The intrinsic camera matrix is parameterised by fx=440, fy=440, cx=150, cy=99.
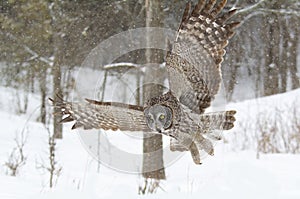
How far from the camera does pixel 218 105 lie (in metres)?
7.36

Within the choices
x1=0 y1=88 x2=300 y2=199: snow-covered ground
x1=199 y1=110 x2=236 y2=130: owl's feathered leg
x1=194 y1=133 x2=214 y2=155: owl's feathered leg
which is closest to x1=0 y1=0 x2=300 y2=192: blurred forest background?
x1=0 y1=88 x2=300 y2=199: snow-covered ground

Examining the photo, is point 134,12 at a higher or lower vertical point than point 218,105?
higher

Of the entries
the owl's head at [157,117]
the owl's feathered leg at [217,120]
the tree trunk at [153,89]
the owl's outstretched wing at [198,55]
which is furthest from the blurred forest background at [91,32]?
the owl's head at [157,117]

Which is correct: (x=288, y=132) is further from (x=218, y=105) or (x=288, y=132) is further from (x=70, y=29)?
(x=70, y=29)

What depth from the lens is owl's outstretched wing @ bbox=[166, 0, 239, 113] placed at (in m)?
3.18

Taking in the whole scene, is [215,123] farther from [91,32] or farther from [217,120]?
[91,32]

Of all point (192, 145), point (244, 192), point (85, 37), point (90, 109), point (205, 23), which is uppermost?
point (85, 37)

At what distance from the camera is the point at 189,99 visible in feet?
10.6

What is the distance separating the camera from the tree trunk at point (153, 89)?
582 centimetres

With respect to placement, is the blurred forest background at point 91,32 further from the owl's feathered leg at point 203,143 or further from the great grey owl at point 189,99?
the owl's feathered leg at point 203,143

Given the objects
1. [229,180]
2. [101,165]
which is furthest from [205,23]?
[101,165]

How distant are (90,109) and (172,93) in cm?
65

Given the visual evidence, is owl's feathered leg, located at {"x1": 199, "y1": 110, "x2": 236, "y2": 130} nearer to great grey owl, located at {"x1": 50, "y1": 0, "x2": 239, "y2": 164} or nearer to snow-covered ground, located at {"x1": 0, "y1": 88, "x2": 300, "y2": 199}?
great grey owl, located at {"x1": 50, "y1": 0, "x2": 239, "y2": 164}

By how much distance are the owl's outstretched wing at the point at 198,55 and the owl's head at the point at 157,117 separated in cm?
22
